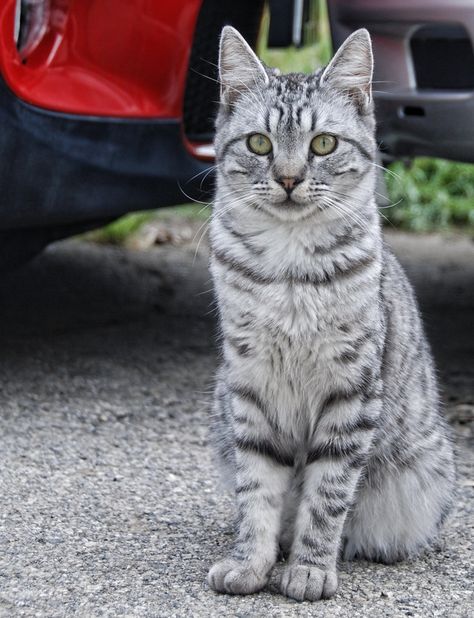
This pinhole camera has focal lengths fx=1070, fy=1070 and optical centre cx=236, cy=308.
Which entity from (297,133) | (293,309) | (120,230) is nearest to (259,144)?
(297,133)

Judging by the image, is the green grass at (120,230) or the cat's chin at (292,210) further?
the green grass at (120,230)

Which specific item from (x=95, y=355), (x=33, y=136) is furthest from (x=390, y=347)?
(x=95, y=355)

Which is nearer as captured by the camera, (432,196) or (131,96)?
(131,96)

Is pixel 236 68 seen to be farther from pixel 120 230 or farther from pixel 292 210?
pixel 120 230

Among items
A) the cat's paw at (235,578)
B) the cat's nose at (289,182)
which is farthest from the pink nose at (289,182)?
the cat's paw at (235,578)

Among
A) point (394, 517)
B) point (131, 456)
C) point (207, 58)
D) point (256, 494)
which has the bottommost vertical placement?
point (131, 456)

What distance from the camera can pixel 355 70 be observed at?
109 inches

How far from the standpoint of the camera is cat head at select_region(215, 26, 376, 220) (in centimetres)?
263

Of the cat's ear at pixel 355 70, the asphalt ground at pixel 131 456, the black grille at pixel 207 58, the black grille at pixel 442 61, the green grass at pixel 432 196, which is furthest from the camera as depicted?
the green grass at pixel 432 196

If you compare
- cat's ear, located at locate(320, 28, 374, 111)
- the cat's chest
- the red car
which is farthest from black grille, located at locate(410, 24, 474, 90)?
the cat's chest

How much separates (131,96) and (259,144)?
101 centimetres

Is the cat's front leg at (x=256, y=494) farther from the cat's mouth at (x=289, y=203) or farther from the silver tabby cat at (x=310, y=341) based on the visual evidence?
the cat's mouth at (x=289, y=203)

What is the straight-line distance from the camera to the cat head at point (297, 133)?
263cm

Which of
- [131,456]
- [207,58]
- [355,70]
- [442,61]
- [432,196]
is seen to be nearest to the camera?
[355,70]
